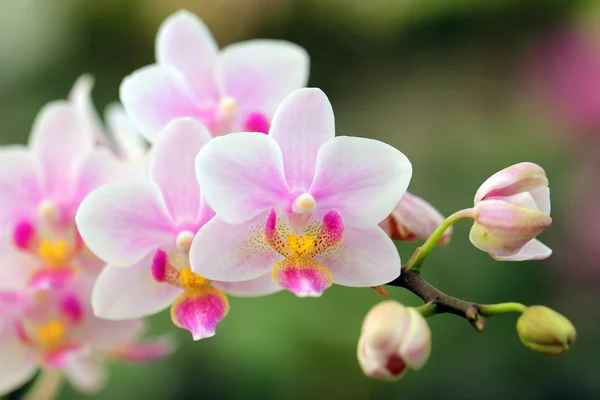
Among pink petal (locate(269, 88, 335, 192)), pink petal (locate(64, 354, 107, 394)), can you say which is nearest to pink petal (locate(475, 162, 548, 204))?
pink petal (locate(269, 88, 335, 192))

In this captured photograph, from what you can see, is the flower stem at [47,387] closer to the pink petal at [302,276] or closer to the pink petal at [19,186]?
the pink petal at [19,186]

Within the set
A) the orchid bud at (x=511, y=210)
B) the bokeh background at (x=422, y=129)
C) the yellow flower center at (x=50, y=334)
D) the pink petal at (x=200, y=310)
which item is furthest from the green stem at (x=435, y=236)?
the bokeh background at (x=422, y=129)

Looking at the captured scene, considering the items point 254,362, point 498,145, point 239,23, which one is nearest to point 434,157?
point 498,145

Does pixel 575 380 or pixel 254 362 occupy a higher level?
pixel 254 362

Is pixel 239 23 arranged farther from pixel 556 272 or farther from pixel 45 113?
pixel 45 113

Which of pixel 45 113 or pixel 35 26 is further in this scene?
pixel 35 26
